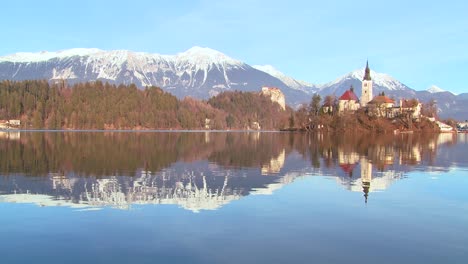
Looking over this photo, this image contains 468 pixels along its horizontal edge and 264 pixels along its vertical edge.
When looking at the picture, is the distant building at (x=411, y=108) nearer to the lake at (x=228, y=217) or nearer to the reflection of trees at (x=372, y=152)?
the reflection of trees at (x=372, y=152)

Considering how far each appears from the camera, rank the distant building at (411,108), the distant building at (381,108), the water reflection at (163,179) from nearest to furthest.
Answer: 1. the water reflection at (163,179)
2. the distant building at (381,108)
3. the distant building at (411,108)

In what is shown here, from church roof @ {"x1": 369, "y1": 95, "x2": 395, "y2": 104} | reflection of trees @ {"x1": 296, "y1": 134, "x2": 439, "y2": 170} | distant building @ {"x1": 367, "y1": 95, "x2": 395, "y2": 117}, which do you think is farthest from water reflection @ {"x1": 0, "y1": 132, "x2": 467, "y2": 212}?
church roof @ {"x1": 369, "y1": 95, "x2": 395, "y2": 104}

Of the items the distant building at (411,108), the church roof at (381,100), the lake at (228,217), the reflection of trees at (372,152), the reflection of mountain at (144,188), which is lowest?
the lake at (228,217)

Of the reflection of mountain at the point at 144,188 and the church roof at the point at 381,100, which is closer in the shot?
the reflection of mountain at the point at 144,188

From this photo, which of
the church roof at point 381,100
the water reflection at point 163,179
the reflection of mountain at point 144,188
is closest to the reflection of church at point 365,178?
the water reflection at point 163,179

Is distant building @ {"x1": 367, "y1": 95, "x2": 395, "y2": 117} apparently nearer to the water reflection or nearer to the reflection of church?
the water reflection

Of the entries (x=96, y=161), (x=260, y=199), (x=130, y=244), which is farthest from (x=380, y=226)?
(x=96, y=161)

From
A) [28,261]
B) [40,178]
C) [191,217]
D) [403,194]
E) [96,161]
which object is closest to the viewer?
[28,261]

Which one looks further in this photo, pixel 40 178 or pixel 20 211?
pixel 40 178

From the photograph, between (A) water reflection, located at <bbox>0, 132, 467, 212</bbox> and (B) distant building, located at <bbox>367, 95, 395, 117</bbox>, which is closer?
(A) water reflection, located at <bbox>0, 132, 467, 212</bbox>

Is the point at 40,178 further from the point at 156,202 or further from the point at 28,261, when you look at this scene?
the point at 28,261

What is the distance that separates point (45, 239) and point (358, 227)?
1093 cm

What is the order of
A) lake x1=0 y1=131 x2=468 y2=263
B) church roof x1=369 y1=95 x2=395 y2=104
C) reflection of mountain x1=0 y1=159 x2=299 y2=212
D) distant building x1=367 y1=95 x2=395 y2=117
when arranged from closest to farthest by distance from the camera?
lake x1=0 y1=131 x2=468 y2=263
reflection of mountain x1=0 y1=159 x2=299 y2=212
distant building x1=367 y1=95 x2=395 y2=117
church roof x1=369 y1=95 x2=395 y2=104

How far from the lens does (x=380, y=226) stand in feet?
55.3
